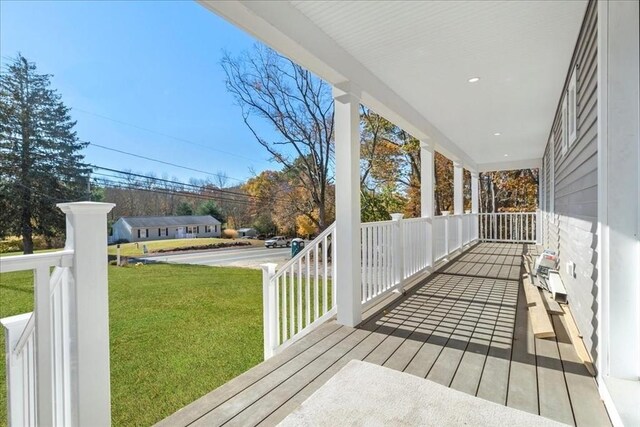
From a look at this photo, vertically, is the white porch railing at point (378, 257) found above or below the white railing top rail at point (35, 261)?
below

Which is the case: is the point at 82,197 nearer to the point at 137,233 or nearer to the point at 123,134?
the point at 137,233

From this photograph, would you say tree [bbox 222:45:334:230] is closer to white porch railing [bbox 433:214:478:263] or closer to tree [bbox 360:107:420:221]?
tree [bbox 360:107:420:221]

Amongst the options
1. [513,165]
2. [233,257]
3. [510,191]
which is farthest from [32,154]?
[510,191]

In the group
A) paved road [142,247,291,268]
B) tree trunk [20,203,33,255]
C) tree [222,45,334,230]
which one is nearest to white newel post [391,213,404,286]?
tree [222,45,334,230]

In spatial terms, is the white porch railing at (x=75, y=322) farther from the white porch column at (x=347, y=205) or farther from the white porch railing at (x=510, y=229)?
the white porch railing at (x=510, y=229)

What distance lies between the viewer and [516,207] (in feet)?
51.1

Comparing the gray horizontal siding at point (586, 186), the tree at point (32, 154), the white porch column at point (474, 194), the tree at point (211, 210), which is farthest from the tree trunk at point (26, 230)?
the white porch column at point (474, 194)

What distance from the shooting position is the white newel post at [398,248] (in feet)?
13.1

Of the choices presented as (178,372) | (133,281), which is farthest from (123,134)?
(178,372)

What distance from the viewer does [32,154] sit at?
12250mm

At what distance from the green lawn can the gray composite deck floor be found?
238 cm

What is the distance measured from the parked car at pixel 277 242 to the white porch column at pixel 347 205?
14.7 metres

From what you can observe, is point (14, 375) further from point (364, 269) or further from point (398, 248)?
point (398, 248)

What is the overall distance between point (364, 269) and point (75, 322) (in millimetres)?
2609
